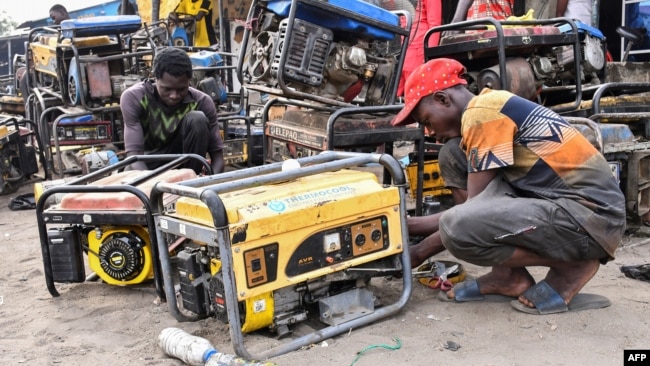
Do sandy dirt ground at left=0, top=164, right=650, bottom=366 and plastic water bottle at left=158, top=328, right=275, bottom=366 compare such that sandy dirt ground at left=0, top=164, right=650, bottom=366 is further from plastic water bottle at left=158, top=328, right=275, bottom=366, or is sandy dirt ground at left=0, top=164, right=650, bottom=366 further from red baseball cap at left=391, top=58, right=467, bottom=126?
red baseball cap at left=391, top=58, right=467, bottom=126

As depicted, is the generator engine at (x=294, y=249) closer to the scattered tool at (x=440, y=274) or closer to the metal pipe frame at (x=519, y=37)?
the scattered tool at (x=440, y=274)

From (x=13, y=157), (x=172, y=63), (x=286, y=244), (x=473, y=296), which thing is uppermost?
(x=172, y=63)

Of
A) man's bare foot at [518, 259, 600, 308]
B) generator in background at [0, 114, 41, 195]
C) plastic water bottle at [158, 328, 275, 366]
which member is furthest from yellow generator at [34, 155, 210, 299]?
generator in background at [0, 114, 41, 195]

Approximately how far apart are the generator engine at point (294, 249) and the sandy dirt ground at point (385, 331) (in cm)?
15

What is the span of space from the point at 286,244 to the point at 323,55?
79.5 inches

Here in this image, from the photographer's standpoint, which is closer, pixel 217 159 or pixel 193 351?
pixel 193 351

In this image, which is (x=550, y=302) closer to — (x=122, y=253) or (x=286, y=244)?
(x=286, y=244)

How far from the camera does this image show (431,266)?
359 centimetres

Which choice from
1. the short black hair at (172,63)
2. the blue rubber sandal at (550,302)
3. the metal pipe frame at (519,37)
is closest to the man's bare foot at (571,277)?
the blue rubber sandal at (550,302)

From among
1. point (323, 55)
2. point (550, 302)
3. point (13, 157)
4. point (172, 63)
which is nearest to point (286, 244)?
point (550, 302)

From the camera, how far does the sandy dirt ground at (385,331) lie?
2648mm

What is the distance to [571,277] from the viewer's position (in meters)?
3.00

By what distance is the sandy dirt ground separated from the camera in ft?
8.69

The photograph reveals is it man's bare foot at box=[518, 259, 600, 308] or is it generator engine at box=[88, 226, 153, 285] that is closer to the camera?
man's bare foot at box=[518, 259, 600, 308]
